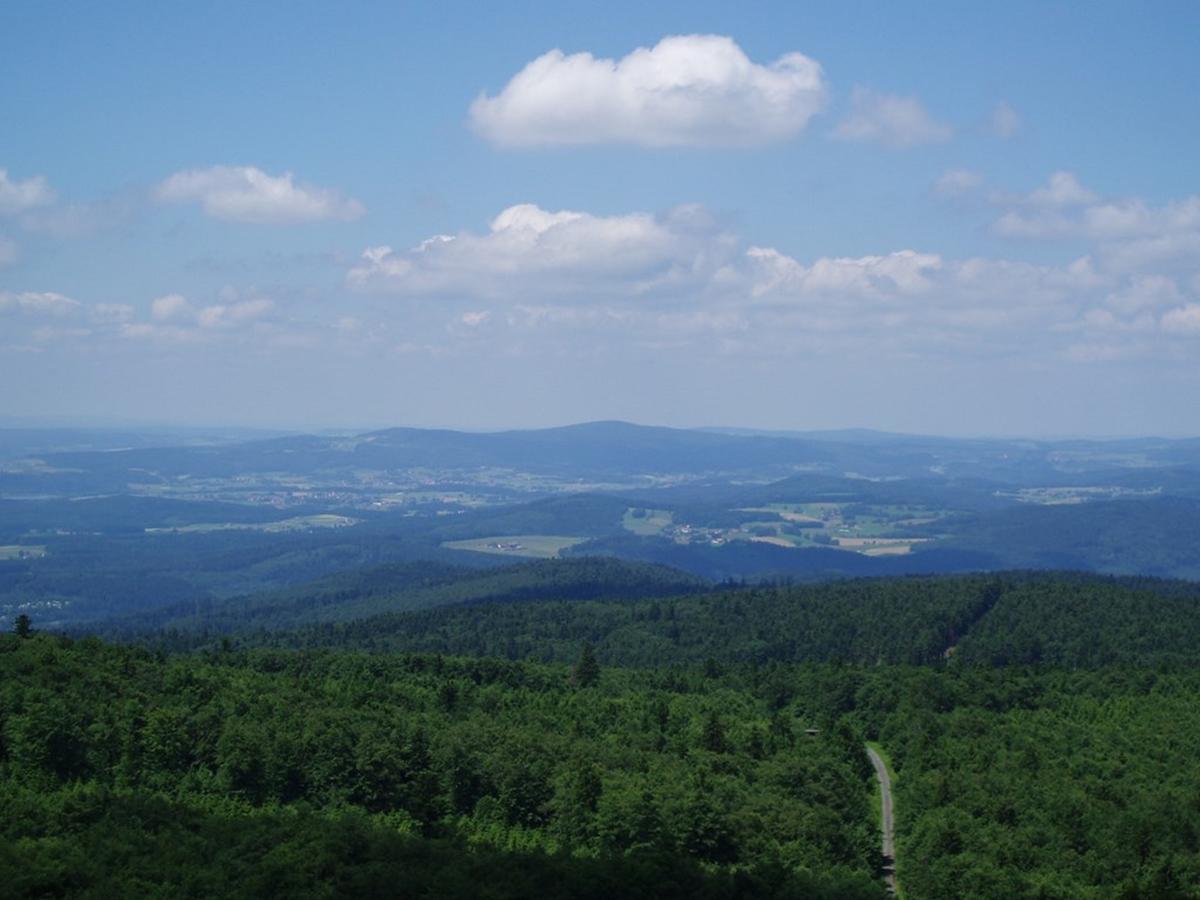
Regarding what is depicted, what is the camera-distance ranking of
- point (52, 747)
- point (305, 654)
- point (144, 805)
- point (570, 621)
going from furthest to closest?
point (570, 621)
point (305, 654)
point (52, 747)
point (144, 805)

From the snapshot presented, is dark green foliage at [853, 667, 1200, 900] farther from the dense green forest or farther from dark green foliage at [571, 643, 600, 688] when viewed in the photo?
dark green foliage at [571, 643, 600, 688]

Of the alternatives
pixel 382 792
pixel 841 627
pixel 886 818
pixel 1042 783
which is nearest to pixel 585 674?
pixel 886 818

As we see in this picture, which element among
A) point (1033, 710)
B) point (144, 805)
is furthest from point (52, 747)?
point (1033, 710)

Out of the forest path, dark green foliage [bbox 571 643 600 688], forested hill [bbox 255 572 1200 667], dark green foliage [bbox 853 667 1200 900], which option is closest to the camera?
dark green foliage [bbox 853 667 1200 900]

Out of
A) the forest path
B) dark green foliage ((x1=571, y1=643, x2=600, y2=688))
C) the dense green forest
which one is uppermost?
the dense green forest

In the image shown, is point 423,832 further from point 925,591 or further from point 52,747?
point 925,591

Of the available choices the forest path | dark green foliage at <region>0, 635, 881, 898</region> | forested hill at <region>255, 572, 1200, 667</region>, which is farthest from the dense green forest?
forested hill at <region>255, 572, 1200, 667</region>

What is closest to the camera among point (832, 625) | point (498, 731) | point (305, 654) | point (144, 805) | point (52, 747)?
point (144, 805)

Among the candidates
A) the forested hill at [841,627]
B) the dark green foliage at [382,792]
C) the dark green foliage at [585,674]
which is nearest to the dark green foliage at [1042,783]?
the dark green foliage at [382,792]
